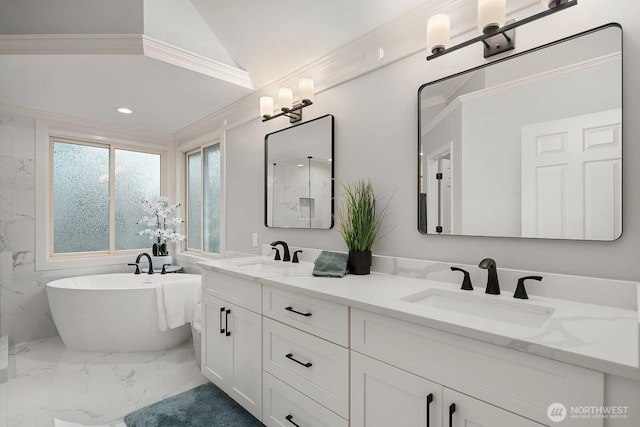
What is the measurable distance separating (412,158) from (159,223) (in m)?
3.22

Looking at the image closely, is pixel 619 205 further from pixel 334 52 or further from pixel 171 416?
pixel 171 416

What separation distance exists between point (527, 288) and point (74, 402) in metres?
2.73

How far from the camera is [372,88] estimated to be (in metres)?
1.90

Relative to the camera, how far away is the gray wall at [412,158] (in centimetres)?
112

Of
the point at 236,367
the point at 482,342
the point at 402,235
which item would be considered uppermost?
the point at 402,235

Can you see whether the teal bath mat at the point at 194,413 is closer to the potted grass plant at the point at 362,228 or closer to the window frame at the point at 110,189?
the potted grass plant at the point at 362,228

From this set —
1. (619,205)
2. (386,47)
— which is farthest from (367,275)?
(386,47)

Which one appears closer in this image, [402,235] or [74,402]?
[402,235]

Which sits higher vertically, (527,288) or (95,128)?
(95,128)

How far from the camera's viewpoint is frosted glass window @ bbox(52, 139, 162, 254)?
3.41 metres

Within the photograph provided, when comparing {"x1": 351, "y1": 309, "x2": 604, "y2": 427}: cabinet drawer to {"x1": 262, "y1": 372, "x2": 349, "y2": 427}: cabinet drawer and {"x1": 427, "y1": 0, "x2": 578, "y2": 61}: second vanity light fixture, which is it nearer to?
{"x1": 262, "y1": 372, "x2": 349, "y2": 427}: cabinet drawer

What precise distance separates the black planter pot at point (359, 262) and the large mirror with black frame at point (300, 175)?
0.40 meters

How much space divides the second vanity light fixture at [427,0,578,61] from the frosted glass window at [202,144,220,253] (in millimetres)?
2645

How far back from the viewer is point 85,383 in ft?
7.76
